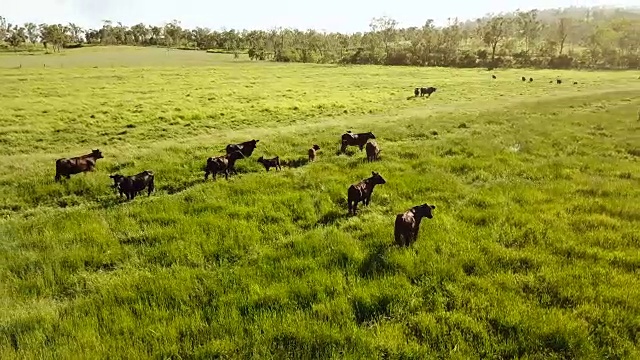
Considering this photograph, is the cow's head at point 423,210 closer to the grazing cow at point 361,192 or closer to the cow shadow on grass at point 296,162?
the grazing cow at point 361,192

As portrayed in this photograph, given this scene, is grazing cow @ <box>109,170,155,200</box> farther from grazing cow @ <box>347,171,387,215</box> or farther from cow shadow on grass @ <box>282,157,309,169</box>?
grazing cow @ <box>347,171,387,215</box>

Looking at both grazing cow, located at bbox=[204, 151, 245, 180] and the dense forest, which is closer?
grazing cow, located at bbox=[204, 151, 245, 180]

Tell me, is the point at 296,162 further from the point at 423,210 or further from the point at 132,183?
the point at 423,210

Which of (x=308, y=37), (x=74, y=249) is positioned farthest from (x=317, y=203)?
(x=308, y=37)

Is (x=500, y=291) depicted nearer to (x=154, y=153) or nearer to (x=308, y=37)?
(x=154, y=153)

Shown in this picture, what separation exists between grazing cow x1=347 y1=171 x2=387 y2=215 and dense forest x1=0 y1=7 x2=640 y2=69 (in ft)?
289

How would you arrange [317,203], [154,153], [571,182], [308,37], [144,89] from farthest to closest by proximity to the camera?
1. [308,37]
2. [144,89]
3. [154,153]
4. [571,182]
5. [317,203]

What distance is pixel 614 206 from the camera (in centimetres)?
1075

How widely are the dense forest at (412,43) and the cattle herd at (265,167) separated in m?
83.4

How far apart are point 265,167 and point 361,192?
19.8 ft

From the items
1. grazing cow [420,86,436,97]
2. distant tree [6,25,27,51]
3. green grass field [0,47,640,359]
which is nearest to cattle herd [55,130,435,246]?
green grass field [0,47,640,359]

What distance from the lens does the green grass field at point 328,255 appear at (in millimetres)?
5715

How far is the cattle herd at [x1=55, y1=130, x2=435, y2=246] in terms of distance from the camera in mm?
8586

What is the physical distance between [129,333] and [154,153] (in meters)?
13.7
